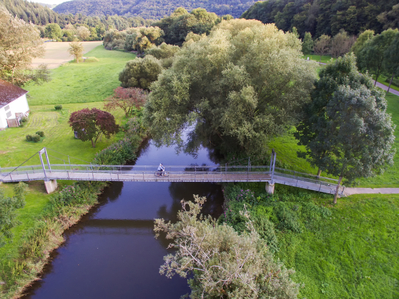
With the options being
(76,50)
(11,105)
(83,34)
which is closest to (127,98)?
(11,105)

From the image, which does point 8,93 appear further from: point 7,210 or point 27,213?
point 7,210

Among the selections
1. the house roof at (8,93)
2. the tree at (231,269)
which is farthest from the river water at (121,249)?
the house roof at (8,93)

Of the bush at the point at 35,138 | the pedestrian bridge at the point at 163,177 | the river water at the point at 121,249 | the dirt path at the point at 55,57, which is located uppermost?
the dirt path at the point at 55,57

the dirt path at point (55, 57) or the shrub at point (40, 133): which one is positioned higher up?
the dirt path at point (55, 57)

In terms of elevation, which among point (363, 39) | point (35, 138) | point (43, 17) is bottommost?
point (35, 138)

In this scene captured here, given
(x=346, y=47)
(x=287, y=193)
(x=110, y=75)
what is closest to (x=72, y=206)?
(x=287, y=193)

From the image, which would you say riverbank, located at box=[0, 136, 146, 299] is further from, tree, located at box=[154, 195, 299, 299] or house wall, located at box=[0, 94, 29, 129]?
house wall, located at box=[0, 94, 29, 129]

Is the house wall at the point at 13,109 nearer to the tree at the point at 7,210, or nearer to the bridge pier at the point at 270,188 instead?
the tree at the point at 7,210
